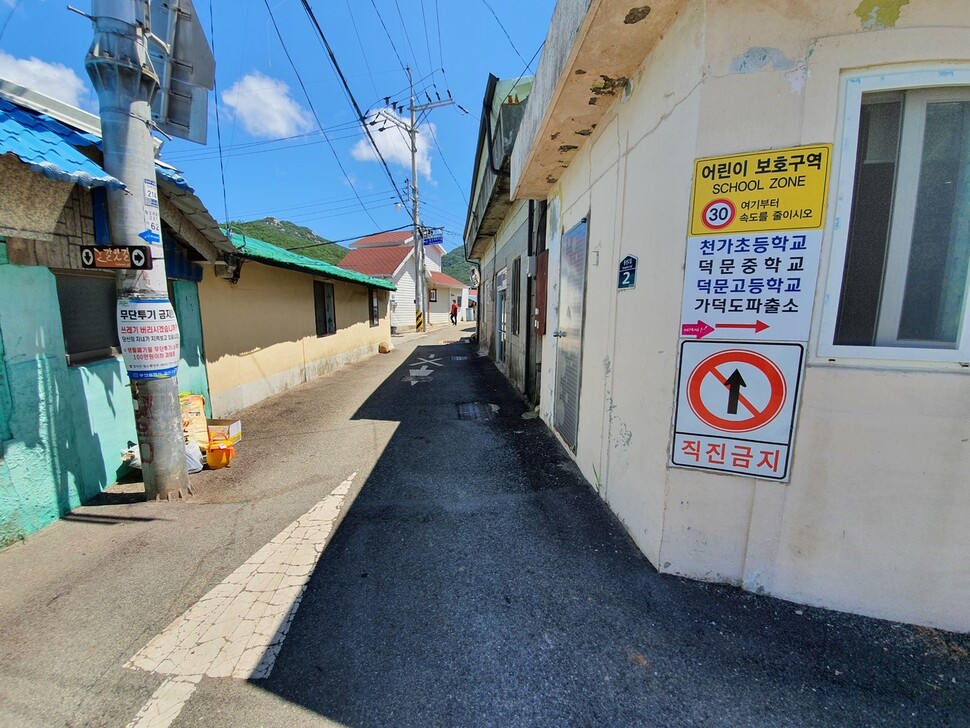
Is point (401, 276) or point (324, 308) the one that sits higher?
point (401, 276)

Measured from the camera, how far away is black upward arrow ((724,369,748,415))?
2172 mm

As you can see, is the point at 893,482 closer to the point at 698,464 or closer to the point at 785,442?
the point at 785,442

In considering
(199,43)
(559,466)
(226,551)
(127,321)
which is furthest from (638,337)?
(199,43)

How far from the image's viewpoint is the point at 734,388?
220 centimetres

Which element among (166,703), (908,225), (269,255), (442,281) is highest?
(442,281)

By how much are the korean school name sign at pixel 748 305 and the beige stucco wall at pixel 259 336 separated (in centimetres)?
621

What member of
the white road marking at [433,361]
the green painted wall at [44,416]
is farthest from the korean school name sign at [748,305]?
the white road marking at [433,361]

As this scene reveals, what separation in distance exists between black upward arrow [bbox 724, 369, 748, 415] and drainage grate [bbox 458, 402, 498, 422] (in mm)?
4028

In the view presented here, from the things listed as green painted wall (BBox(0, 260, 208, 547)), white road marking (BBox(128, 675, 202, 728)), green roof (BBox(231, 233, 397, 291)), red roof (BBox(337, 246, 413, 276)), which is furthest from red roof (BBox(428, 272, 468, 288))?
white road marking (BBox(128, 675, 202, 728))

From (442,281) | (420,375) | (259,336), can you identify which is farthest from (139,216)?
(442,281)

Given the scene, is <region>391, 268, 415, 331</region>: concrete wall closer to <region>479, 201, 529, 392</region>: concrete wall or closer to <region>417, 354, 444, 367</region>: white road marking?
<region>417, 354, 444, 367</region>: white road marking

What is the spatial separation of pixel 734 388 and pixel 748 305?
46cm

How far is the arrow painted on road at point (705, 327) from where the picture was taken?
209cm

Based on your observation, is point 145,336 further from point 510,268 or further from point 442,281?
point 442,281
